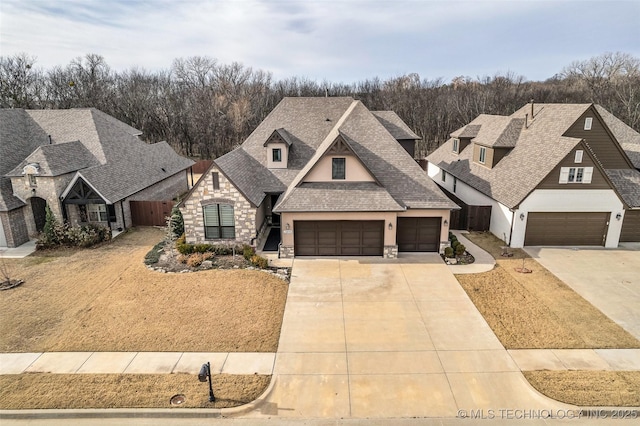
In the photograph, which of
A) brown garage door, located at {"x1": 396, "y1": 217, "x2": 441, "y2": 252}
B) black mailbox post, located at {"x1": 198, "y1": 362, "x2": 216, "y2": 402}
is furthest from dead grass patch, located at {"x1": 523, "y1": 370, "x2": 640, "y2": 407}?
brown garage door, located at {"x1": 396, "y1": 217, "x2": 441, "y2": 252}

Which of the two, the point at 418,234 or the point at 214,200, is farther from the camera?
the point at 418,234

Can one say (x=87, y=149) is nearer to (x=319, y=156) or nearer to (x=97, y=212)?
(x=97, y=212)

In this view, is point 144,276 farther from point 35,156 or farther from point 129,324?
point 35,156

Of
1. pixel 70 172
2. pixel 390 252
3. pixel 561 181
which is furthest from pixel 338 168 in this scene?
pixel 70 172

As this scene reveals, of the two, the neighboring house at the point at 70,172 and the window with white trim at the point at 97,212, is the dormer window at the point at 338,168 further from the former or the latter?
the window with white trim at the point at 97,212

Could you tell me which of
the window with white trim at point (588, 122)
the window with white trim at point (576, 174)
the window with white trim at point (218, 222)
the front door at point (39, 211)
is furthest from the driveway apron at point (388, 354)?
the front door at point (39, 211)

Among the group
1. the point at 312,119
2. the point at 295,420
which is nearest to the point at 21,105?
the point at 312,119

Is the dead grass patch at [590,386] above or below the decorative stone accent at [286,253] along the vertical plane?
below
